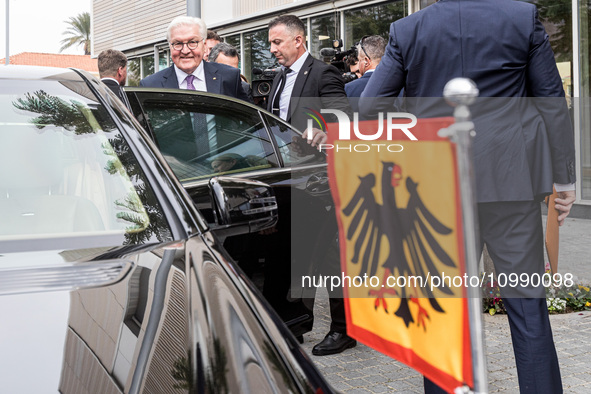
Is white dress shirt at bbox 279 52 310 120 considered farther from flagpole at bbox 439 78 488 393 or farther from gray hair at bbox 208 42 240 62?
flagpole at bbox 439 78 488 393

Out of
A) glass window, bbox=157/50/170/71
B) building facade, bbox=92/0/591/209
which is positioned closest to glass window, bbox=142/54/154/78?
building facade, bbox=92/0/591/209

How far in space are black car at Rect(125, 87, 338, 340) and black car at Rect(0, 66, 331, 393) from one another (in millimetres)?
902

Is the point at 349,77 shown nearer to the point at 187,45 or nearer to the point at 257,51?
the point at 187,45

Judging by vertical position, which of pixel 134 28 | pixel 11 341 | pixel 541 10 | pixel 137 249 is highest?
pixel 134 28

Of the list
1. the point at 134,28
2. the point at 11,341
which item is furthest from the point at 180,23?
the point at 134,28

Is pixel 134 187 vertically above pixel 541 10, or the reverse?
pixel 541 10

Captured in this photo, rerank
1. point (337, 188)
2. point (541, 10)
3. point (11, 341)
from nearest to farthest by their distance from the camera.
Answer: point (11, 341) < point (337, 188) < point (541, 10)

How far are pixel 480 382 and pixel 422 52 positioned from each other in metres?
1.52

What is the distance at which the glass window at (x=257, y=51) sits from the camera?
1456 cm

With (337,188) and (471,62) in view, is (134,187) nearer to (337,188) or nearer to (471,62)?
(337,188)

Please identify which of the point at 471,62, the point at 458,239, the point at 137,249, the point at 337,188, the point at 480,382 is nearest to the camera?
the point at 480,382

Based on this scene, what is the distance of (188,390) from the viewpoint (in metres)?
1.22

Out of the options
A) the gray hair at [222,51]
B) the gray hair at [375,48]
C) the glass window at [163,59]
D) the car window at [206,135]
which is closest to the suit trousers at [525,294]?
the car window at [206,135]

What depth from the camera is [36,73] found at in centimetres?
243
